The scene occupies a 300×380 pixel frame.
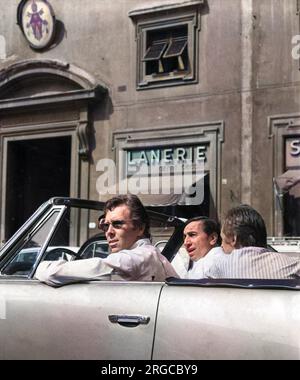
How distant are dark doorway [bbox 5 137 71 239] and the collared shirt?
20.0 ft

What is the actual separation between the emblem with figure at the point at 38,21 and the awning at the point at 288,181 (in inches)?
161

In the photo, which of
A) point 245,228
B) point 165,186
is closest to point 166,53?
point 165,186

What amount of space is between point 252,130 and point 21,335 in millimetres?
8292

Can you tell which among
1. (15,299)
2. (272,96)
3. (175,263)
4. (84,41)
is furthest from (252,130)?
(15,299)

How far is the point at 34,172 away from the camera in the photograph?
994 cm

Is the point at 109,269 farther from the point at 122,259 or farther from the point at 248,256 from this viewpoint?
the point at 248,256

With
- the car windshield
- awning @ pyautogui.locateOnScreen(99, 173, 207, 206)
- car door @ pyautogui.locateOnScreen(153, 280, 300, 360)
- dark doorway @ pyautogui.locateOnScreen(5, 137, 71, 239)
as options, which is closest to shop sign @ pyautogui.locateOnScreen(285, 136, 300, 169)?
awning @ pyautogui.locateOnScreen(99, 173, 207, 206)

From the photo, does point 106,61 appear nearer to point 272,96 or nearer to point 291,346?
point 272,96

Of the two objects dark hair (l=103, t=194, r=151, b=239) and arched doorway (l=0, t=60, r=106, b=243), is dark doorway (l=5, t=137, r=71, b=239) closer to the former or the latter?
arched doorway (l=0, t=60, r=106, b=243)

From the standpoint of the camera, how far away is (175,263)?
9.80ft

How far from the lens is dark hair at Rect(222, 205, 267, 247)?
232 cm

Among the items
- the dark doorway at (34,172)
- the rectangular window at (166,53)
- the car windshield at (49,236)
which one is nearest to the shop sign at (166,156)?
the dark doorway at (34,172)

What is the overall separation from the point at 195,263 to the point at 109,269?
0.71 meters

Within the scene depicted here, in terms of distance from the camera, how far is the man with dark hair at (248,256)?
7.09 ft
